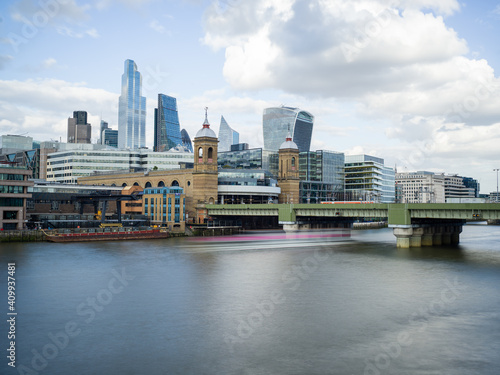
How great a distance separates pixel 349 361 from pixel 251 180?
5971 inches

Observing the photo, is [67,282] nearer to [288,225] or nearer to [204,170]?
[288,225]

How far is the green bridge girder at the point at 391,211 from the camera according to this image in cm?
8344

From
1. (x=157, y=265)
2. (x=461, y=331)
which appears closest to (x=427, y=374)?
(x=461, y=331)

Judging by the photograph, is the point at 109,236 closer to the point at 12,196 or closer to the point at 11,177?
the point at 12,196

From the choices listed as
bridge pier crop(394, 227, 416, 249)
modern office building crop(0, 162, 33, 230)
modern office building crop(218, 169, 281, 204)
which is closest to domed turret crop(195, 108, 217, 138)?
modern office building crop(218, 169, 281, 204)

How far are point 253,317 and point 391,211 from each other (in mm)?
61415

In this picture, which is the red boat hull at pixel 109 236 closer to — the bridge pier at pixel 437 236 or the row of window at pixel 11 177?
the row of window at pixel 11 177

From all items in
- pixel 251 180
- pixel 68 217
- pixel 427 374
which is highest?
pixel 251 180

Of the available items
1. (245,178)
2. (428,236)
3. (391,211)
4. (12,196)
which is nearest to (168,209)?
(12,196)

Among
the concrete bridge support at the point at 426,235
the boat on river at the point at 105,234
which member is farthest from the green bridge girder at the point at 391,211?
the boat on river at the point at 105,234

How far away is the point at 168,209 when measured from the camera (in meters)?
136

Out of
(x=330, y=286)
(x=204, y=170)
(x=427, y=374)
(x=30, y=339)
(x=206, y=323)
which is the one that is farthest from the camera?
(x=204, y=170)

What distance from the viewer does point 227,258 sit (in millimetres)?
80062

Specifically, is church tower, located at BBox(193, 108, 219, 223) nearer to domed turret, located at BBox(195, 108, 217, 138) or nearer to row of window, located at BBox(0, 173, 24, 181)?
domed turret, located at BBox(195, 108, 217, 138)
